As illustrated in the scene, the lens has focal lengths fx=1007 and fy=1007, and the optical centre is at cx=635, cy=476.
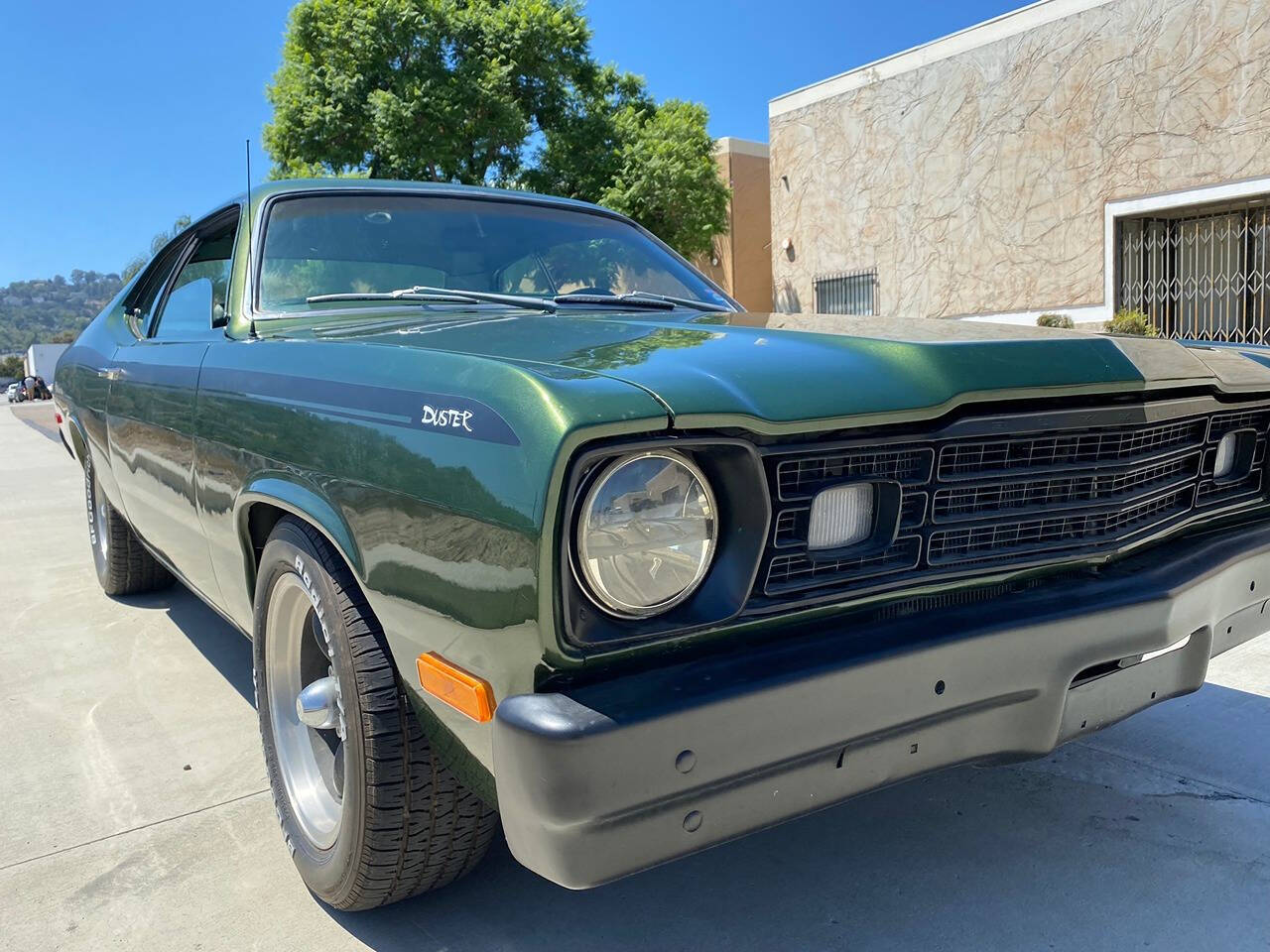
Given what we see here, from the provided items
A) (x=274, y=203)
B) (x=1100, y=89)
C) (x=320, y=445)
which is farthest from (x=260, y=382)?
(x=1100, y=89)

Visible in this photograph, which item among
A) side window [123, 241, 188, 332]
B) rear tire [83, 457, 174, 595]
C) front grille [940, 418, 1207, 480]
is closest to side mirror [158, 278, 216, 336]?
side window [123, 241, 188, 332]

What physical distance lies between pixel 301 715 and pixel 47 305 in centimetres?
16300

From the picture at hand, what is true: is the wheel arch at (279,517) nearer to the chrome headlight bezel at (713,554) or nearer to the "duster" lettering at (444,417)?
the "duster" lettering at (444,417)

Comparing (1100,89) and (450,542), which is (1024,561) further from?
(1100,89)

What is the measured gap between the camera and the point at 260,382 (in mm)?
2113

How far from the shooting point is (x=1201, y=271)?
11125 millimetres

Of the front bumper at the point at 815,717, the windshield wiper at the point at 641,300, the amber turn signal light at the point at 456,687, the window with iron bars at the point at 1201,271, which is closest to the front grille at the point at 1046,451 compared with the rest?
the front bumper at the point at 815,717

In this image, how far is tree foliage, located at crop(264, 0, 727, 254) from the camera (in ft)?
55.2

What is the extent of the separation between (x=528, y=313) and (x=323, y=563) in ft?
2.56

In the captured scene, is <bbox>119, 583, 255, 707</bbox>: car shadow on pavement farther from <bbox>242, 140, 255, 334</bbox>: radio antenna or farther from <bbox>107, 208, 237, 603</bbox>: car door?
<bbox>242, 140, 255, 334</bbox>: radio antenna

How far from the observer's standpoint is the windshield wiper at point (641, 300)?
256 centimetres

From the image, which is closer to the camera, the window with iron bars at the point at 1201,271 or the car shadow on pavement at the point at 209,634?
the car shadow on pavement at the point at 209,634

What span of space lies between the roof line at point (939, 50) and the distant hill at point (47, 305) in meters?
94.4

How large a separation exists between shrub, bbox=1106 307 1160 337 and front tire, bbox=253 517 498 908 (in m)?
9.54
